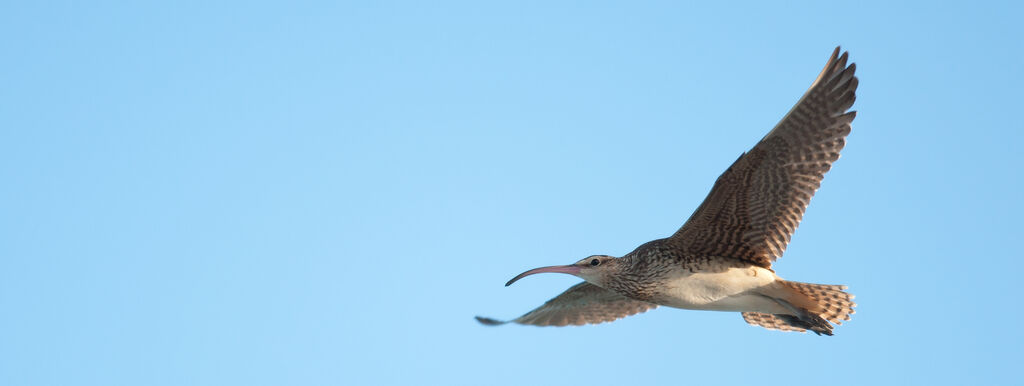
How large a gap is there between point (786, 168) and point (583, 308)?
358cm

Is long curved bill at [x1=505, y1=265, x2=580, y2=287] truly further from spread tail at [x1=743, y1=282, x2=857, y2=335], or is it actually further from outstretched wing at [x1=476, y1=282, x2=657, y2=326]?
spread tail at [x1=743, y1=282, x2=857, y2=335]

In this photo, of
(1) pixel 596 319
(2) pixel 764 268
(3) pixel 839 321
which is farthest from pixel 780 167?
(1) pixel 596 319

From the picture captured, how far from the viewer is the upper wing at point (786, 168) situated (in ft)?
34.3


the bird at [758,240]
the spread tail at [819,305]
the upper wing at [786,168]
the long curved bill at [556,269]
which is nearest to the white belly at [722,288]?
the bird at [758,240]

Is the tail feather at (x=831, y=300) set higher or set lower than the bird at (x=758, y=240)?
lower

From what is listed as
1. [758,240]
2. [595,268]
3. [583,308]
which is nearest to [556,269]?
[595,268]

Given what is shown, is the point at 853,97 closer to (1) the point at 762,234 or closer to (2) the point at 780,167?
(2) the point at 780,167

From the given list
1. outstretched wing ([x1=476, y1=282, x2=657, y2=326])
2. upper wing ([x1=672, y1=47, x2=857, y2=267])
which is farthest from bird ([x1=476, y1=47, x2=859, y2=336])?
outstretched wing ([x1=476, y1=282, x2=657, y2=326])

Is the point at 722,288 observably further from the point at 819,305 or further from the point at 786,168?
the point at 786,168

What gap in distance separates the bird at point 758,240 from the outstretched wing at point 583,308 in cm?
124

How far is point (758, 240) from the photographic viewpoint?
1097 centimetres

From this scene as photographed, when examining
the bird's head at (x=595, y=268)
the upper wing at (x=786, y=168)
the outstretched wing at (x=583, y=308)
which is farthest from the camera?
the outstretched wing at (x=583, y=308)

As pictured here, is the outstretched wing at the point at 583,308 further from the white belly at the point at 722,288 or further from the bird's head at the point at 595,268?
the white belly at the point at 722,288

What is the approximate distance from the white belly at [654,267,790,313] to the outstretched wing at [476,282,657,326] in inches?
62.9
